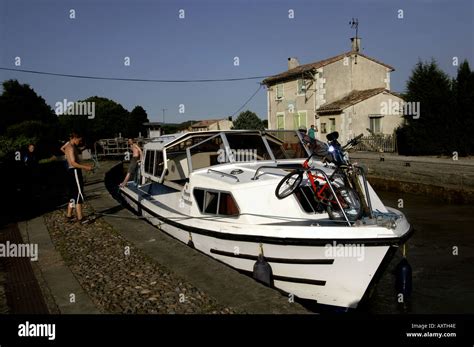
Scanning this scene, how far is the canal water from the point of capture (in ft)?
22.3

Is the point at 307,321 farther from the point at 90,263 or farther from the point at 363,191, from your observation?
the point at 90,263

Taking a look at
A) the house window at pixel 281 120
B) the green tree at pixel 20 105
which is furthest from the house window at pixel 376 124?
the green tree at pixel 20 105

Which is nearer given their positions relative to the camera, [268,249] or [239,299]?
[239,299]

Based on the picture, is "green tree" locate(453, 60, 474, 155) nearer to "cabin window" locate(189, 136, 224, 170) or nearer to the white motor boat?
the white motor boat

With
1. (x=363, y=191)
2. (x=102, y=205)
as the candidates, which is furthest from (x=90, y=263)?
(x=102, y=205)

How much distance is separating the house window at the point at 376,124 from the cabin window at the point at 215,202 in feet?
78.6

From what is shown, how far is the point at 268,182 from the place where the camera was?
6.44m

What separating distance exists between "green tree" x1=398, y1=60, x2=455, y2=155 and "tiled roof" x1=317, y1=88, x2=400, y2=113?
5.94m

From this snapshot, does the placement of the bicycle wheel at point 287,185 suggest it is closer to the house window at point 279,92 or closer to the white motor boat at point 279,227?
the white motor boat at point 279,227

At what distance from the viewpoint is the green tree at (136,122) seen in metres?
71.5

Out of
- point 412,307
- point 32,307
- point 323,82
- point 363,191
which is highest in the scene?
point 323,82

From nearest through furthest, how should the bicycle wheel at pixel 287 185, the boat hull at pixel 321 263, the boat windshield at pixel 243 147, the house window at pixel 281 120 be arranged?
the boat hull at pixel 321 263, the bicycle wheel at pixel 287 185, the boat windshield at pixel 243 147, the house window at pixel 281 120

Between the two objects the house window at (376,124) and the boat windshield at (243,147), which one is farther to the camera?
the house window at (376,124)

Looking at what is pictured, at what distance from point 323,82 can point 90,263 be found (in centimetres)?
2745
